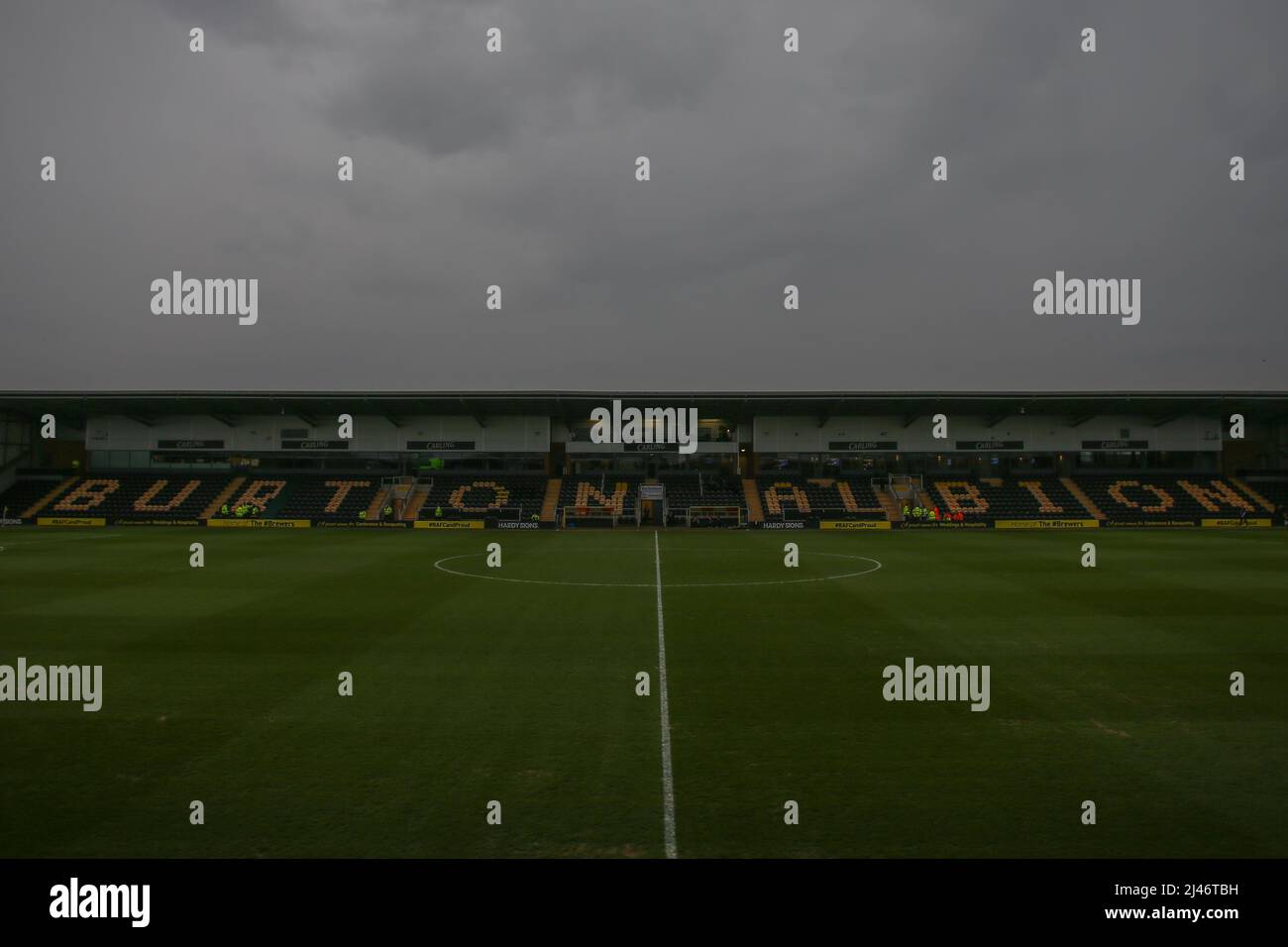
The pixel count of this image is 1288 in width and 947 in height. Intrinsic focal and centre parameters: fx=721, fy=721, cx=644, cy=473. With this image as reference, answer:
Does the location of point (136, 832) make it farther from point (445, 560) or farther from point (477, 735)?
point (445, 560)

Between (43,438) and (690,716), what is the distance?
69971 mm

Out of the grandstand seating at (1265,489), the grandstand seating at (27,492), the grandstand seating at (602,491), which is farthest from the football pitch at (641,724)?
the grandstand seating at (1265,489)

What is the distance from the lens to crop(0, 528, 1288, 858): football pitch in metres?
6.50

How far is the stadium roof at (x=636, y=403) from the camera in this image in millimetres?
53344

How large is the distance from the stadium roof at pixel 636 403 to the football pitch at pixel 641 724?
33.9 metres

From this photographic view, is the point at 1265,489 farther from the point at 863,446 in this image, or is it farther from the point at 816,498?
the point at 816,498

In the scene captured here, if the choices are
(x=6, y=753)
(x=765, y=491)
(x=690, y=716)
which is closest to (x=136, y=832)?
(x=6, y=753)

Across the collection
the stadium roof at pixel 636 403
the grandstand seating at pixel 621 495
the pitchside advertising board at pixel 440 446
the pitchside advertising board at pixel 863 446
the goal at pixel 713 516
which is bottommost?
the goal at pixel 713 516

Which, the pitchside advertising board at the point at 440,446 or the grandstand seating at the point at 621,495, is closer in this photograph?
the grandstand seating at the point at 621,495

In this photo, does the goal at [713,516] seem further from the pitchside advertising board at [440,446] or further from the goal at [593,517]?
the pitchside advertising board at [440,446]

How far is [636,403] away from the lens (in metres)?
57.1

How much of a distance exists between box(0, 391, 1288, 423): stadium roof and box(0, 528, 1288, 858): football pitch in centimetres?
3395

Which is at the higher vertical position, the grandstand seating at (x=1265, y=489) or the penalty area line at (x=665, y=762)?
the grandstand seating at (x=1265, y=489)

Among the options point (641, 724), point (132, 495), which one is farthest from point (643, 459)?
point (641, 724)
